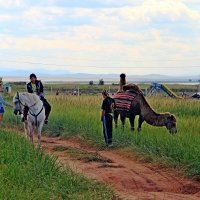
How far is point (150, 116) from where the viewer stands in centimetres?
1540

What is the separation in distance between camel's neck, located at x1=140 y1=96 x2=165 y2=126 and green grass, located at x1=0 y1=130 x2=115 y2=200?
5295 millimetres

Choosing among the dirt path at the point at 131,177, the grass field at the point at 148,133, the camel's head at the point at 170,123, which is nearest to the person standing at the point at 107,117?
the grass field at the point at 148,133

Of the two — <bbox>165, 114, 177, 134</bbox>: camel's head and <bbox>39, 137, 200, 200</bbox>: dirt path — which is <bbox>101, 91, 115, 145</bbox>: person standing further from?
<bbox>165, 114, 177, 134</bbox>: camel's head

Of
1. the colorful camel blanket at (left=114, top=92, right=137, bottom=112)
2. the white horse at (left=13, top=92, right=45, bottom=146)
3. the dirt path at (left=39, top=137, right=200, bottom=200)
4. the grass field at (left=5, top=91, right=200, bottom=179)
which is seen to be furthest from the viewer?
the colorful camel blanket at (left=114, top=92, right=137, bottom=112)

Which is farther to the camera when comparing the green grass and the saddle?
the saddle

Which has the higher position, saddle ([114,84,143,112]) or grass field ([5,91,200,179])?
saddle ([114,84,143,112])

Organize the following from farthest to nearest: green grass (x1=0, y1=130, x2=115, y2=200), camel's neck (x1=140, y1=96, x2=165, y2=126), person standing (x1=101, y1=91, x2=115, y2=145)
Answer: camel's neck (x1=140, y1=96, x2=165, y2=126) → person standing (x1=101, y1=91, x2=115, y2=145) → green grass (x1=0, y1=130, x2=115, y2=200)

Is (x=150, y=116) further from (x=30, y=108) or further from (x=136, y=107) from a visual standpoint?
(x=30, y=108)

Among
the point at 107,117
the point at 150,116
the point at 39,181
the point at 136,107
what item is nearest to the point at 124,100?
the point at 136,107

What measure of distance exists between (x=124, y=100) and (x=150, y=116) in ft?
3.22

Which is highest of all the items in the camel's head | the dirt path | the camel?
the camel

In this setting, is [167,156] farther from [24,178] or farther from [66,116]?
[66,116]

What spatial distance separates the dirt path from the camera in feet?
30.5

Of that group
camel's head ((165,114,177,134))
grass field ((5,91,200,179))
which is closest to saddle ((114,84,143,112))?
grass field ((5,91,200,179))
